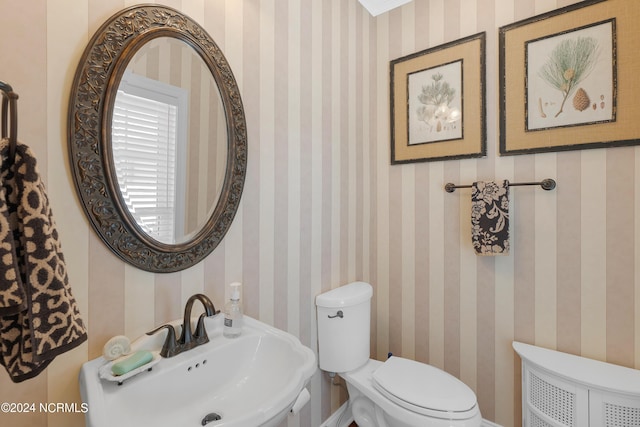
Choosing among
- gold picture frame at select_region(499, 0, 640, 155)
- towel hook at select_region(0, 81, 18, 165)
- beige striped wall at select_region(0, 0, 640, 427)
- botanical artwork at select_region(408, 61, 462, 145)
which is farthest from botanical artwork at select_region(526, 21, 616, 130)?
towel hook at select_region(0, 81, 18, 165)

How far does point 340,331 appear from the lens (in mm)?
1566

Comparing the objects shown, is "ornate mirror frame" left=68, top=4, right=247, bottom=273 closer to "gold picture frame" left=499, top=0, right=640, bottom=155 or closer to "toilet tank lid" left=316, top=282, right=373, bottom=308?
"toilet tank lid" left=316, top=282, right=373, bottom=308

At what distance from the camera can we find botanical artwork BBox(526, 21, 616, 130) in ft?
4.35

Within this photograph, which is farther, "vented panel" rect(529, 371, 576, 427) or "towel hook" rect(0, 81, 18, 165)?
"vented panel" rect(529, 371, 576, 427)

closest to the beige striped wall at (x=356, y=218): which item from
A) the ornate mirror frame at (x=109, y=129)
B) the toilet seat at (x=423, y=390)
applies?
the ornate mirror frame at (x=109, y=129)

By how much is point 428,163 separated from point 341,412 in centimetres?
160

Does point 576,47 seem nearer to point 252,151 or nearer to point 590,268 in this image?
point 590,268

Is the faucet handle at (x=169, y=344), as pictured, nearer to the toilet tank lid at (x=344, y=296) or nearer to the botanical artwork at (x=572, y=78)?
the toilet tank lid at (x=344, y=296)

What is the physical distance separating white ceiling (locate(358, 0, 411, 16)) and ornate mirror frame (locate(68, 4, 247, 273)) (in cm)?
137

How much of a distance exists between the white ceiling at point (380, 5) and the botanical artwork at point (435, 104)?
0.49 metres

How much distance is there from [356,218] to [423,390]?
993 mm

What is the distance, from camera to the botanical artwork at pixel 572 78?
4.35 ft

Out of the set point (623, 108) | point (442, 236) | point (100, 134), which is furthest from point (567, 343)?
point (100, 134)

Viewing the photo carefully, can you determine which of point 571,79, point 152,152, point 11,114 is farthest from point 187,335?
point 571,79
